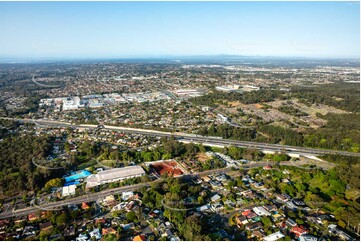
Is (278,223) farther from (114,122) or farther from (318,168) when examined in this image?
(114,122)

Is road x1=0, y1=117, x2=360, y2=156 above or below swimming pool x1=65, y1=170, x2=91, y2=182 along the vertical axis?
above

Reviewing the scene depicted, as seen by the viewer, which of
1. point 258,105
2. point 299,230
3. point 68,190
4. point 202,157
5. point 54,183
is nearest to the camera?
point 299,230

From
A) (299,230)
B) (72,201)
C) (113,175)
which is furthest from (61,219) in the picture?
(299,230)

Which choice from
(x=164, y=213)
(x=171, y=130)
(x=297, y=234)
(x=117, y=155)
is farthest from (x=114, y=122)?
(x=297, y=234)

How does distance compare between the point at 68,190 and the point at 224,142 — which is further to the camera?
the point at 224,142

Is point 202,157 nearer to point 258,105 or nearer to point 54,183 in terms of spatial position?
point 54,183

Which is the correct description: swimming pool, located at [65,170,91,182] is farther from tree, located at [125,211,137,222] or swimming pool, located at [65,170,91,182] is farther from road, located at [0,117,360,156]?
road, located at [0,117,360,156]

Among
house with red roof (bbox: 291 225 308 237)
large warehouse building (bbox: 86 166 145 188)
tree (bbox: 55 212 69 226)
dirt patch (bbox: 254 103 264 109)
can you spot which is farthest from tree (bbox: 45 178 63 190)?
dirt patch (bbox: 254 103 264 109)

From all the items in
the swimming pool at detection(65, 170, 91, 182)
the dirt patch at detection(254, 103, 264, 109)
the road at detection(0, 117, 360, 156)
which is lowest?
the swimming pool at detection(65, 170, 91, 182)
